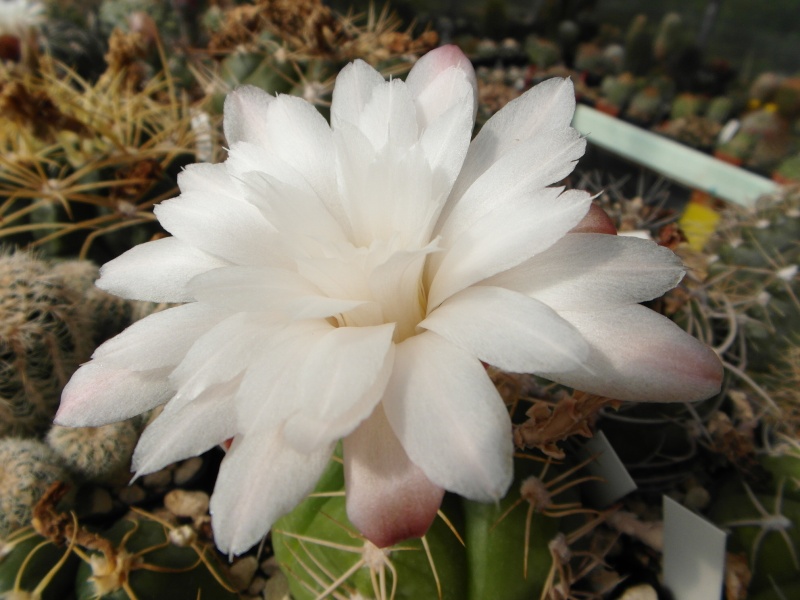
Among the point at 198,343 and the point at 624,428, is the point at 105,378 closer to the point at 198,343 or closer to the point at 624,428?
the point at 198,343

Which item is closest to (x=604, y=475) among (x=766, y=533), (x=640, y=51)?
(x=766, y=533)

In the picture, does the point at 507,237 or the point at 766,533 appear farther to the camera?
the point at 766,533

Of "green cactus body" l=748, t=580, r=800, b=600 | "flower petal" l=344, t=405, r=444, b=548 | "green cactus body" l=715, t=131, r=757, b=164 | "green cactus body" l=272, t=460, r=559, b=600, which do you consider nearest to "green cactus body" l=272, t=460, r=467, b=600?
"green cactus body" l=272, t=460, r=559, b=600

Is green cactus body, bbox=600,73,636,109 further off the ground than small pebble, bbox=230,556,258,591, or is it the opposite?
small pebble, bbox=230,556,258,591

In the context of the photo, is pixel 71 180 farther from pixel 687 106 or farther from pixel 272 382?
pixel 687 106

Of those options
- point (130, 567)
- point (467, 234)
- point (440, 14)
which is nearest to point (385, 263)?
point (467, 234)

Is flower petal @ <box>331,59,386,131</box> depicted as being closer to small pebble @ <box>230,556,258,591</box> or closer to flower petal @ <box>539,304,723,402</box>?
flower petal @ <box>539,304,723,402</box>
